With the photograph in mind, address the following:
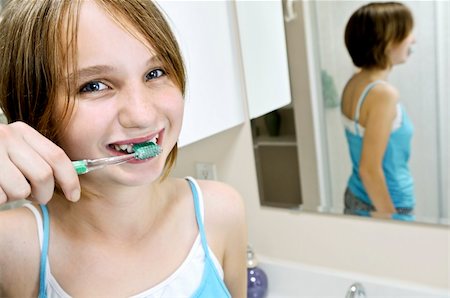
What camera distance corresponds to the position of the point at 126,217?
28.8 inches

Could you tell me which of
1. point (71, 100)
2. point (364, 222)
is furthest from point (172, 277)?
point (364, 222)

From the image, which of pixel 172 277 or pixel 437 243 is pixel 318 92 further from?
pixel 172 277

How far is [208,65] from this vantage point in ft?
3.50

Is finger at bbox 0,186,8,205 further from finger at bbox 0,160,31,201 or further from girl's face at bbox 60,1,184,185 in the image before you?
girl's face at bbox 60,1,184,185

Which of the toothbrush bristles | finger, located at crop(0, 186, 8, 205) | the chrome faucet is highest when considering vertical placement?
finger, located at crop(0, 186, 8, 205)

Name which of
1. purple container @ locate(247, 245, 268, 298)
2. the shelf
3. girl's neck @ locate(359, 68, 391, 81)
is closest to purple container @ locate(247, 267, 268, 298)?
purple container @ locate(247, 245, 268, 298)

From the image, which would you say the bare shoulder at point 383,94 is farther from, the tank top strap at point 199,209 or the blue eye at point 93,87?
the blue eye at point 93,87

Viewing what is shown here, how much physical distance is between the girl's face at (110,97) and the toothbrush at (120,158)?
1 centimetres

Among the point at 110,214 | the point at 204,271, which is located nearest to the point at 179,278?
the point at 204,271

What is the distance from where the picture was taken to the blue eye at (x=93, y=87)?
1.86ft

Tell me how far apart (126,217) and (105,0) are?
1.07 feet

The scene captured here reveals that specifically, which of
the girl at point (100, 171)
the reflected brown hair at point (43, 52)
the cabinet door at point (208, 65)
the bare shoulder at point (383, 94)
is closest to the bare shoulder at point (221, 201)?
the girl at point (100, 171)

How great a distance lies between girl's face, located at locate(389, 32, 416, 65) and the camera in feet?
3.14

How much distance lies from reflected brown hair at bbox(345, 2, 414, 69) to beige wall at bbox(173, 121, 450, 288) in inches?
13.0
